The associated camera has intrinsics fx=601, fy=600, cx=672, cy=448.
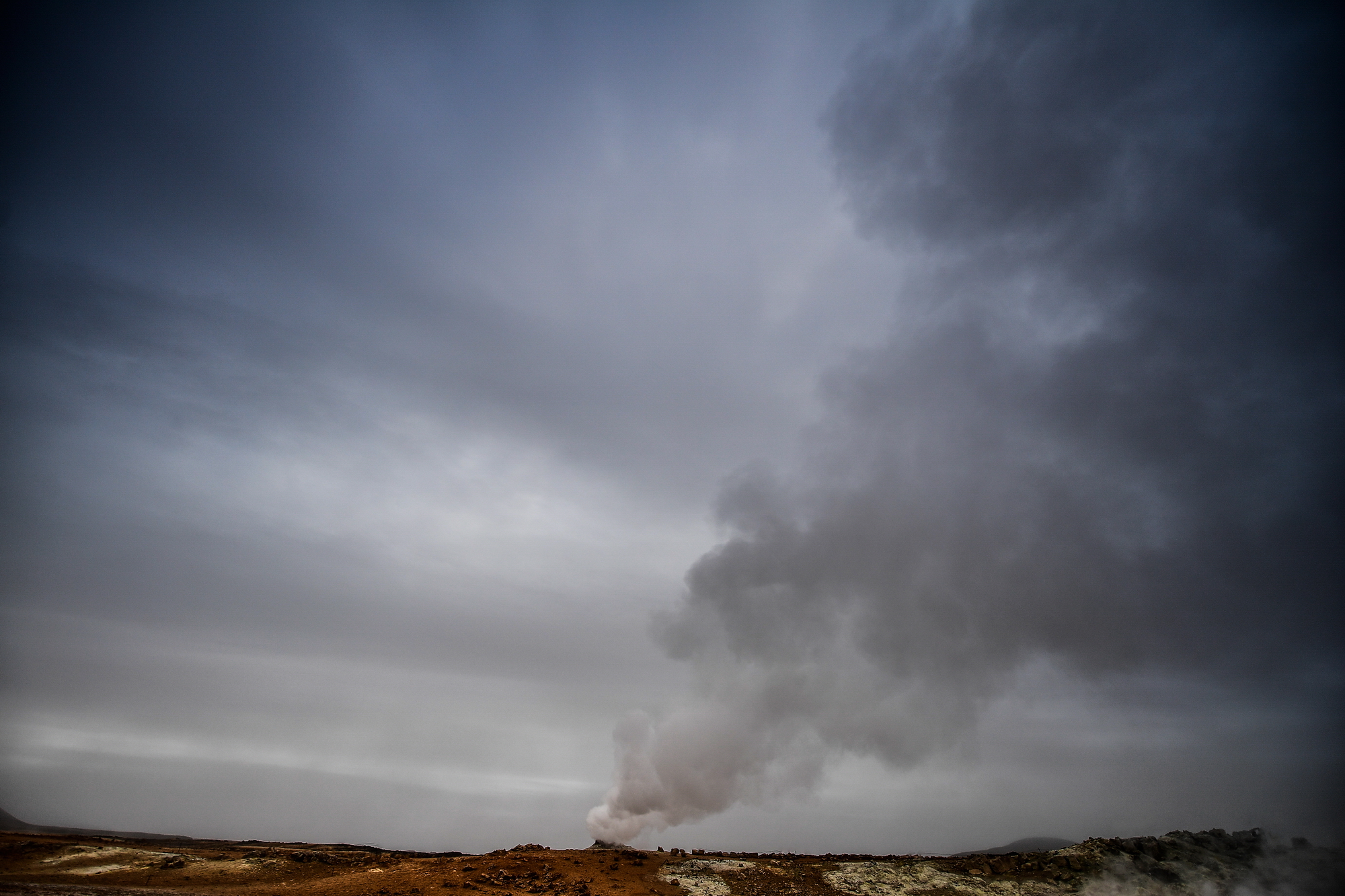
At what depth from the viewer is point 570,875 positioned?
36.0 metres

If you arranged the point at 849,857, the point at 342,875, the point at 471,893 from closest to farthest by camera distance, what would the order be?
the point at 471,893 → the point at 342,875 → the point at 849,857

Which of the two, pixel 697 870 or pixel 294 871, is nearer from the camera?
pixel 294 871

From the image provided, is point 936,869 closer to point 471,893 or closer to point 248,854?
point 471,893

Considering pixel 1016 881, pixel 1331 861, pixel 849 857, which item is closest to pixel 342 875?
pixel 849 857

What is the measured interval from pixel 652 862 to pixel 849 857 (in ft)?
45.7

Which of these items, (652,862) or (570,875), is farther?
(652,862)

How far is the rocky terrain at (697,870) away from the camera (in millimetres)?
32312

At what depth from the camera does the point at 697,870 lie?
125 feet

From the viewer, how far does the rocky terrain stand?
3231 centimetres

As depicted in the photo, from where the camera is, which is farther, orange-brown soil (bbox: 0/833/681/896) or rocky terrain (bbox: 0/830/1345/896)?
rocky terrain (bbox: 0/830/1345/896)

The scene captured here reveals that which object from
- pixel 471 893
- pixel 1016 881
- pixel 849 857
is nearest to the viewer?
pixel 471 893

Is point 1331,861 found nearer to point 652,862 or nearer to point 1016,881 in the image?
point 1016,881

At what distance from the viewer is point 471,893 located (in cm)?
3177

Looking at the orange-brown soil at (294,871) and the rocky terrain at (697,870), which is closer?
the orange-brown soil at (294,871)
